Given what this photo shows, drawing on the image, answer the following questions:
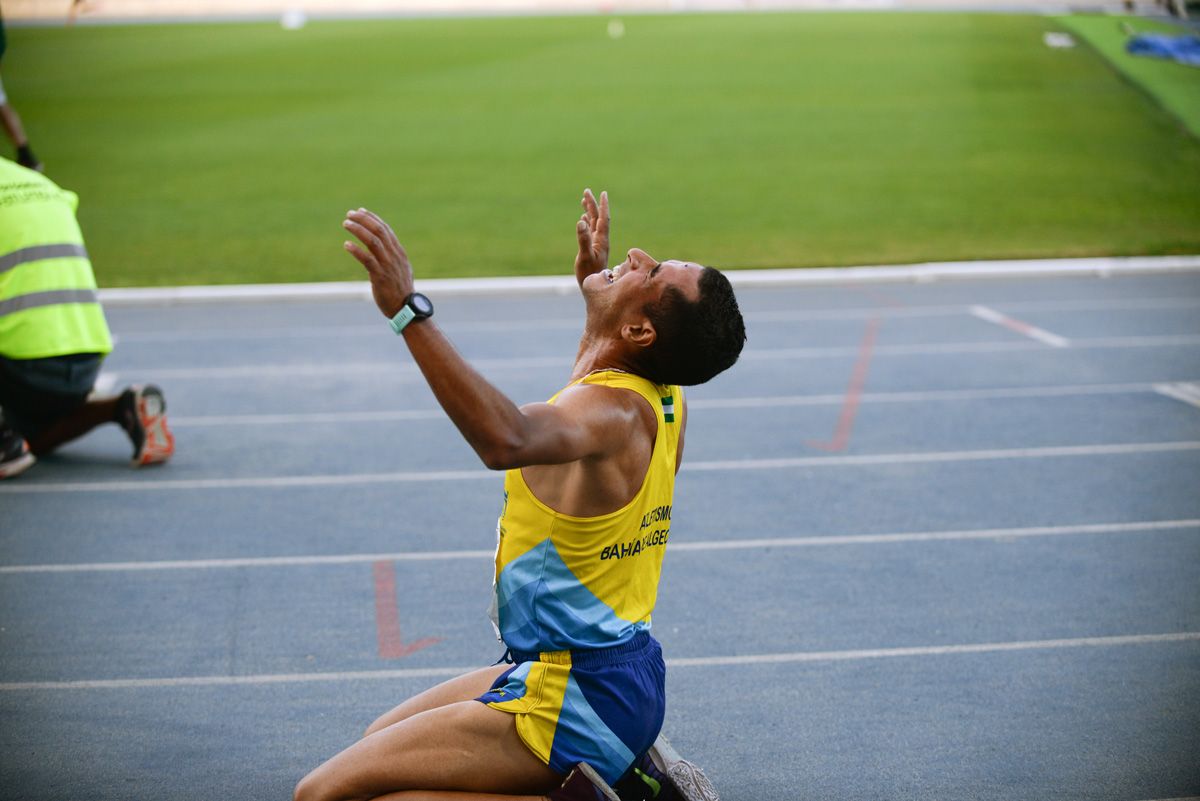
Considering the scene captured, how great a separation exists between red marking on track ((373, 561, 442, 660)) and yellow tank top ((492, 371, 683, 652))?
6.48 ft

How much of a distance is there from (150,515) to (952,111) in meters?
21.1

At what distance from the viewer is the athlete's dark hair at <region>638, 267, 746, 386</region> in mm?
2900

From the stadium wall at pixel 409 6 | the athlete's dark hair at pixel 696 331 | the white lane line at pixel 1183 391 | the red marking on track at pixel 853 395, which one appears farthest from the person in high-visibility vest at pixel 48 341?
the stadium wall at pixel 409 6

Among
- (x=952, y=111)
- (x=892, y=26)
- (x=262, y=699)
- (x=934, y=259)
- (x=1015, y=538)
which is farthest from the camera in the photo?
Answer: (x=892, y=26)

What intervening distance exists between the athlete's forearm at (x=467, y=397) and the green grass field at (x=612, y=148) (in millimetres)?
11286

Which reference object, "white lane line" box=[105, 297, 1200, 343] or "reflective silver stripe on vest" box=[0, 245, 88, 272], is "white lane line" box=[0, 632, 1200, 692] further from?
"white lane line" box=[105, 297, 1200, 343]

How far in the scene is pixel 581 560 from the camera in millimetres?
2959

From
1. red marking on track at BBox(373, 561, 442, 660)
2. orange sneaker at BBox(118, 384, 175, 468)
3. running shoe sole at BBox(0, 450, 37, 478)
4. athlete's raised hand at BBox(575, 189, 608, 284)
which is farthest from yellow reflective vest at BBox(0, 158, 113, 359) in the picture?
athlete's raised hand at BBox(575, 189, 608, 284)

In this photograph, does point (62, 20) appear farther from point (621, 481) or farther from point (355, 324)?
point (621, 481)

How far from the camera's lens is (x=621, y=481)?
2918mm

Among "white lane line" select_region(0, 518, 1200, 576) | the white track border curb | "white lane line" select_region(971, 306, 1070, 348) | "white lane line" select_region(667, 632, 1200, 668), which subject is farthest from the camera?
the white track border curb

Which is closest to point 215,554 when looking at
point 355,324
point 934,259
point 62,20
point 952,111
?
point 355,324

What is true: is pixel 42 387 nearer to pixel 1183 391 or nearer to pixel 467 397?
pixel 467 397

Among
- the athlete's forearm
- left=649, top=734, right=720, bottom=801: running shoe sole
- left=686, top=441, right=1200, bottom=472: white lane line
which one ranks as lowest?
left=686, top=441, right=1200, bottom=472: white lane line
